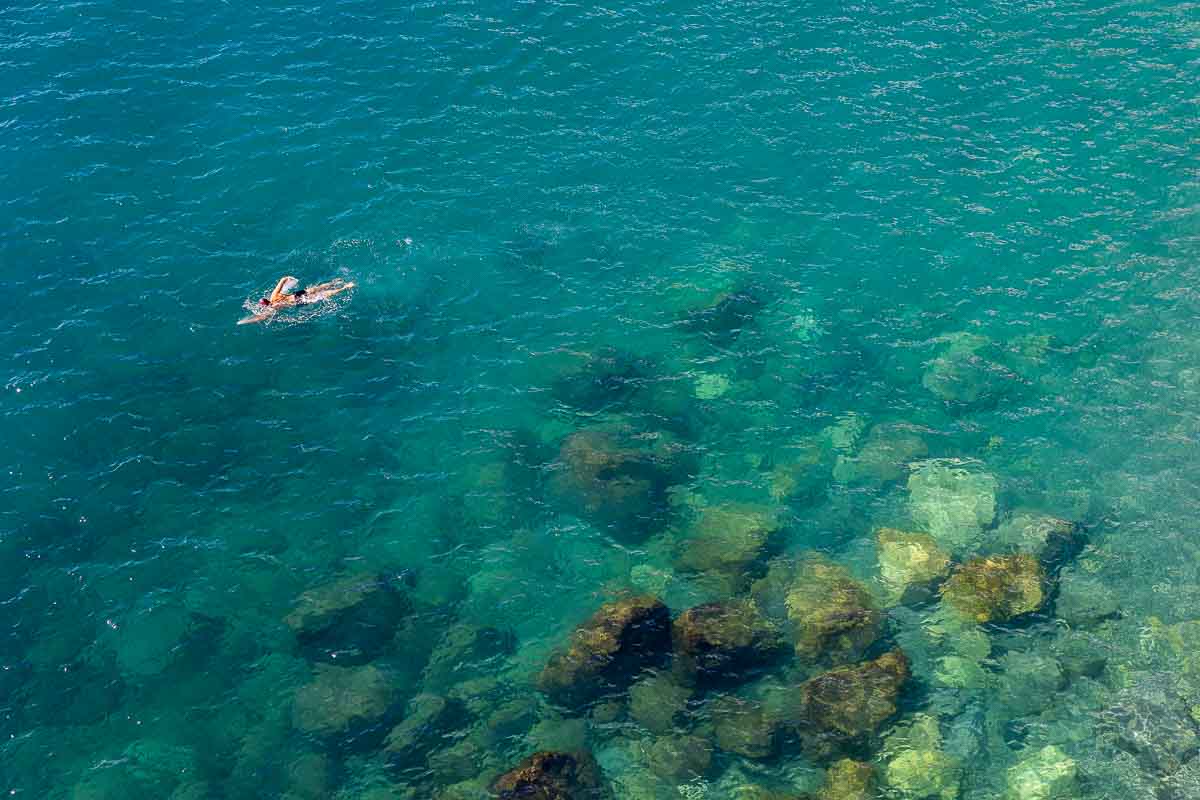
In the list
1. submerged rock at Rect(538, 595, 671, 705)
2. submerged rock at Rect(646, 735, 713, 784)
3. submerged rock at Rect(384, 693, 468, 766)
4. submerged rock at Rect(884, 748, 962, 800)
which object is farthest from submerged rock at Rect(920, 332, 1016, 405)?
submerged rock at Rect(384, 693, 468, 766)

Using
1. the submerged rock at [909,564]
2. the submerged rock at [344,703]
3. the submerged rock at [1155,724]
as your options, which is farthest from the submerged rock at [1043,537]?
the submerged rock at [344,703]

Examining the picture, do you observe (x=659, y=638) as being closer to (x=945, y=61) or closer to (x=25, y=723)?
(x=25, y=723)

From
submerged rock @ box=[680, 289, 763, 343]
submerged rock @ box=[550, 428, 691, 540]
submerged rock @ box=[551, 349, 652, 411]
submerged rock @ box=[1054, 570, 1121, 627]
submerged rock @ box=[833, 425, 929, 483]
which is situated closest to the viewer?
submerged rock @ box=[1054, 570, 1121, 627]

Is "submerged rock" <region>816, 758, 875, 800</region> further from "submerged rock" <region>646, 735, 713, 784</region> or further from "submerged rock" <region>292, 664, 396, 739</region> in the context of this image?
"submerged rock" <region>292, 664, 396, 739</region>

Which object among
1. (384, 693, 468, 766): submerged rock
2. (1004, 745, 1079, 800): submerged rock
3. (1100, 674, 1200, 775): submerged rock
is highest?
(384, 693, 468, 766): submerged rock

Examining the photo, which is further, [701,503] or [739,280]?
[739,280]

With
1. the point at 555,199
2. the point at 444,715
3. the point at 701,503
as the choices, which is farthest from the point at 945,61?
the point at 444,715

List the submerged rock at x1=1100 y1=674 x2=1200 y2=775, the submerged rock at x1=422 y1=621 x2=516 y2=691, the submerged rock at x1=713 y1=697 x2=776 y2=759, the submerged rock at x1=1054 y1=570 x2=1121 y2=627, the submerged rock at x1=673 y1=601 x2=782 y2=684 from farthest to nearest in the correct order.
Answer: the submerged rock at x1=1054 y1=570 x2=1121 y2=627 → the submerged rock at x1=422 y1=621 x2=516 y2=691 → the submerged rock at x1=673 y1=601 x2=782 y2=684 → the submerged rock at x1=713 y1=697 x2=776 y2=759 → the submerged rock at x1=1100 y1=674 x2=1200 y2=775
